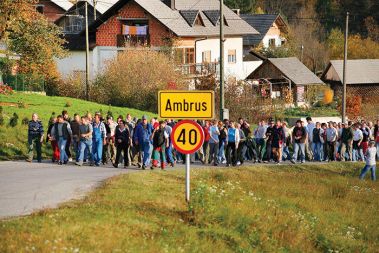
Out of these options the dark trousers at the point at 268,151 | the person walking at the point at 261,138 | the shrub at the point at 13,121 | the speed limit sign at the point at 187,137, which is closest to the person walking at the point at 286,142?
the dark trousers at the point at 268,151

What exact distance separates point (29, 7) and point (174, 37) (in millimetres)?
26342

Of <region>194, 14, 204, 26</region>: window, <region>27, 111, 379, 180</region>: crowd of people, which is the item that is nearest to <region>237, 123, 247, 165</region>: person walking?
<region>27, 111, 379, 180</region>: crowd of people

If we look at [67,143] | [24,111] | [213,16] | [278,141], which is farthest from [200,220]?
[213,16]

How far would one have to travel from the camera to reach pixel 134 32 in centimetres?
6619

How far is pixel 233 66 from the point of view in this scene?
7581 centimetres

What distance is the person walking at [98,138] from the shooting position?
27156 mm

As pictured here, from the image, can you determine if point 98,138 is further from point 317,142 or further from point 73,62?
point 73,62

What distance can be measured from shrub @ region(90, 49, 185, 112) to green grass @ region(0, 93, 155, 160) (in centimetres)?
470

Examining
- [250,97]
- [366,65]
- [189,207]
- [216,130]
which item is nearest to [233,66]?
[366,65]

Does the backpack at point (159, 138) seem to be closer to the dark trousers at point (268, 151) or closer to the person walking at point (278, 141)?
the person walking at point (278, 141)

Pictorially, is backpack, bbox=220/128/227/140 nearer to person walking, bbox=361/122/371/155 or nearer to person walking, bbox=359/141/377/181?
person walking, bbox=359/141/377/181

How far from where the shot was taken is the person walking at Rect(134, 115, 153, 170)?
26422 millimetres

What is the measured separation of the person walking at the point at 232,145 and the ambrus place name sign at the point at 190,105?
1156 centimetres

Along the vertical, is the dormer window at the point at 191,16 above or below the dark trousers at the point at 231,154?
above
